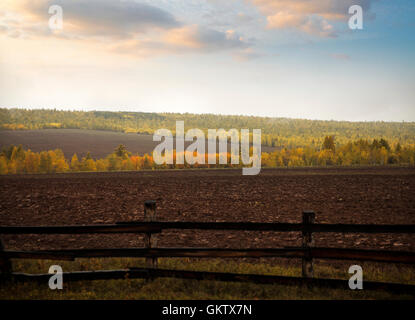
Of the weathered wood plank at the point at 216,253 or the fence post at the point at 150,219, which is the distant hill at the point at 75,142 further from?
the fence post at the point at 150,219

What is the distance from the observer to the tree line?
7212cm

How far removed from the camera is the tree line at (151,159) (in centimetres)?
7212

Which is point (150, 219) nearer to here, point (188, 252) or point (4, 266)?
point (188, 252)

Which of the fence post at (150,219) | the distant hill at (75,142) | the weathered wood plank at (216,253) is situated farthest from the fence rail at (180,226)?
the distant hill at (75,142)

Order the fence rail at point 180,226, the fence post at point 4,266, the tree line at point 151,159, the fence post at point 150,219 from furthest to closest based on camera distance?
the tree line at point 151,159, the fence post at point 150,219, the fence post at point 4,266, the fence rail at point 180,226

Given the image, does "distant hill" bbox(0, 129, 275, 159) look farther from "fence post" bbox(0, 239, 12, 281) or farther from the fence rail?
the fence rail

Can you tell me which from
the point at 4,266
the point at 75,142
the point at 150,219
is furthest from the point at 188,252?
the point at 75,142

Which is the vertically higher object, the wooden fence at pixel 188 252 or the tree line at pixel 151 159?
the tree line at pixel 151 159

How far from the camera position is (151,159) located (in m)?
90.2

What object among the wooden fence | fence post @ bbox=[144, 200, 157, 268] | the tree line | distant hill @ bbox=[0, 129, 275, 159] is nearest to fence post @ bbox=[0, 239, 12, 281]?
the wooden fence

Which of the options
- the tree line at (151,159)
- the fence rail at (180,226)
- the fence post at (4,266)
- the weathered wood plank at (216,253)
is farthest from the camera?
the tree line at (151,159)

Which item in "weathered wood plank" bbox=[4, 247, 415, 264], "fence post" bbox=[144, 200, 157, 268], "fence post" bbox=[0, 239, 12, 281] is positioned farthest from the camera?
"fence post" bbox=[144, 200, 157, 268]

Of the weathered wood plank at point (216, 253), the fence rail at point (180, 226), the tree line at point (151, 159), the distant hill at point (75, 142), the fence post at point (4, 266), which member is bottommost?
the fence post at point (4, 266)
